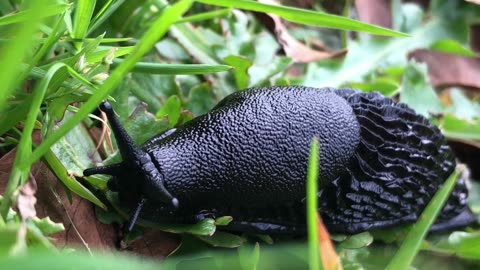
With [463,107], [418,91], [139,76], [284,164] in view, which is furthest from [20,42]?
[463,107]

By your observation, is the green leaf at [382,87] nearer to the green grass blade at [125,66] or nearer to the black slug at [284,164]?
the black slug at [284,164]

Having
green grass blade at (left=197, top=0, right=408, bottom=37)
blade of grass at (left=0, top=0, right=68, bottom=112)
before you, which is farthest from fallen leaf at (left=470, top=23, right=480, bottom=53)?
blade of grass at (left=0, top=0, right=68, bottom=112)

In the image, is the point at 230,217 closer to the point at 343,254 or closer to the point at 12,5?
the point at 343,254

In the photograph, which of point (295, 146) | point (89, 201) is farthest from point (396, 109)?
point (89, 201)

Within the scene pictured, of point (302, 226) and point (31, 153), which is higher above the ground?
point (31, 153)

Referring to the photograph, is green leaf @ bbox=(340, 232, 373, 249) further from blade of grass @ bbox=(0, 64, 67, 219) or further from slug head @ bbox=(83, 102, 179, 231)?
blade of grass @ bbox=(0, 64, 67, 219)
